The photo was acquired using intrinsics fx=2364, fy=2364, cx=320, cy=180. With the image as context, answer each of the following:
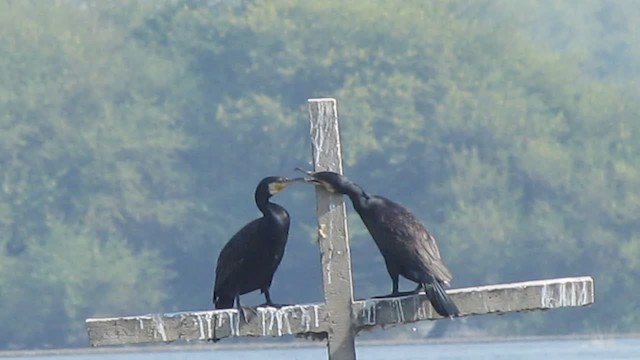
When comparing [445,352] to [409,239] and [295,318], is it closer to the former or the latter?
[409,239]

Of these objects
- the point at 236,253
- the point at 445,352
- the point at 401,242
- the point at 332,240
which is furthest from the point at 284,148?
the point at 332,240

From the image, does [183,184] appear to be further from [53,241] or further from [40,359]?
[40,359]

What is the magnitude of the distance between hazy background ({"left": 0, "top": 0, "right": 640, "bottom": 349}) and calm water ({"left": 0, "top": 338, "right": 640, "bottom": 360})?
2049mm

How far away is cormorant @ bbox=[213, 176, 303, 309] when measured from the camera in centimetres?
747

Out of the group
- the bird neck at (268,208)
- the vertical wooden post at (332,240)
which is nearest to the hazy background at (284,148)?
the bird neck at (268,208)

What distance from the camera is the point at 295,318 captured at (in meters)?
6.48

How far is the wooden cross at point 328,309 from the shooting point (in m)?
6.45

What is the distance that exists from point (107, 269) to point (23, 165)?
3.97 meters

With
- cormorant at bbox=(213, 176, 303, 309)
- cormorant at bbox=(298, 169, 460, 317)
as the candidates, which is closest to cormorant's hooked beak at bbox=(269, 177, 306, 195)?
cormorant at bbox=(213, 176, 303, 309)

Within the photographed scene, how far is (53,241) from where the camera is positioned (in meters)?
38.0

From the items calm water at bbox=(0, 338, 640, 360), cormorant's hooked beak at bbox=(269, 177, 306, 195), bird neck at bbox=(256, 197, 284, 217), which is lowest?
bird neck at bbox=(256, 197, 284, 217)

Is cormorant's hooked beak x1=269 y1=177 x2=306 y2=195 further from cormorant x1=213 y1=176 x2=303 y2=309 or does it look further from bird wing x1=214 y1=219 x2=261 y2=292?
bird wing x1=214 y1=219 x2=261 y2=292

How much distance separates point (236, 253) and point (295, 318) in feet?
4.03

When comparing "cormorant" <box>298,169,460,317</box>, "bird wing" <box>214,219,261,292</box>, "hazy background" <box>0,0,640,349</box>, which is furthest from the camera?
"hazy background" <box>0,0,640,349</box>
